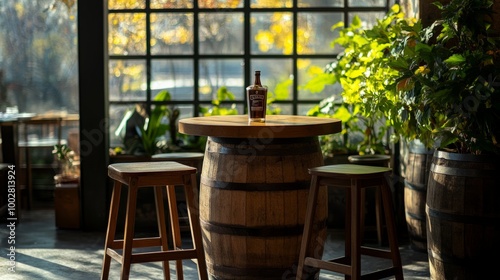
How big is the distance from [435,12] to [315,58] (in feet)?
3.88

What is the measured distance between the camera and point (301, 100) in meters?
6.58

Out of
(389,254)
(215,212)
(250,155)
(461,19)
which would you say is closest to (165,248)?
(215,212)

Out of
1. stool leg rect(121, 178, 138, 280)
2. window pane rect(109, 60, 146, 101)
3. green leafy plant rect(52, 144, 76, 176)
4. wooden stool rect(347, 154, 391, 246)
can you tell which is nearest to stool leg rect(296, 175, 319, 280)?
stool leg rect(121, 178, 138, 280)

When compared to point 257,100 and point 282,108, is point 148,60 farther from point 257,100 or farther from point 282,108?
point 257,100

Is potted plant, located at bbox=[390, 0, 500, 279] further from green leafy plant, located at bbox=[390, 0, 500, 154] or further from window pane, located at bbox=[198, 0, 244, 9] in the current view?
window pane, located at bbox=[198, 0, 244, 9]

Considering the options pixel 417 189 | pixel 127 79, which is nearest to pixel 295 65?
pixel 127 79

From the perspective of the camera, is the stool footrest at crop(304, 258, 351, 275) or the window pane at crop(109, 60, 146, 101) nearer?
the stool footrest at crop(304, 258, 351, 275)

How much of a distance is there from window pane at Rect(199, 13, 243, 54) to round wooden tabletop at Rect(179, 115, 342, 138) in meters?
1.93

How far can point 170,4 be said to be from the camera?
652 cm

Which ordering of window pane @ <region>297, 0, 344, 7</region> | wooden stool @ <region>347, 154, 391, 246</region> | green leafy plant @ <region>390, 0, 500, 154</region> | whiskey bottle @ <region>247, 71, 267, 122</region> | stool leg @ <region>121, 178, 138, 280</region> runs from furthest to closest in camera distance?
window pane @ <region>297, 0, 344, 7</region>, wooden stool @ <region>347, 154, 391, 246</region>, whiskey bottle @ <region>247, 71, 267, 122</region>, green leafy plant @ <region>390, 0, 500, 154</region>, stool leg @ <region>121, 178, 138, 280</region>

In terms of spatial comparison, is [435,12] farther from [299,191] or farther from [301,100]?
[299,191]

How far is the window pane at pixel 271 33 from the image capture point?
6520mm

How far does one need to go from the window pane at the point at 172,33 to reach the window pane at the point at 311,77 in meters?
0.83

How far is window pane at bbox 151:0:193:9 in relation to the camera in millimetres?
6516
